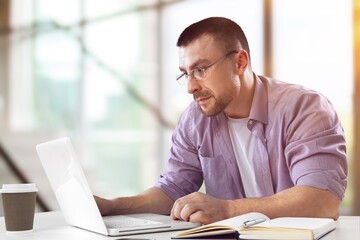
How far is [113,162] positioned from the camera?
5.12 m

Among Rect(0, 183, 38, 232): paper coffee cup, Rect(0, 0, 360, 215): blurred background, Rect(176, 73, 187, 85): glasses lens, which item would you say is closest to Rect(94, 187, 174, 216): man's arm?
Rect(0, 183, 38, 232): paper coffee cup

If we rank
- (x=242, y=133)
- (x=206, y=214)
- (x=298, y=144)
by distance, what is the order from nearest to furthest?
1. (x=206, y=214)
2. (x=298, y=144)
3. (x=242, y=133)

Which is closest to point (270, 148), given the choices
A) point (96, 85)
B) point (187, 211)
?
point (187, 211)

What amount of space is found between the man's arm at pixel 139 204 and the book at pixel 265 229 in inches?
17.5

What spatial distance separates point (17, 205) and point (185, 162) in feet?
2.62

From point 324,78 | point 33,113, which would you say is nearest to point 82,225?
point 324,78

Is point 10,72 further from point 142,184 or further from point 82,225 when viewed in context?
point 82,225

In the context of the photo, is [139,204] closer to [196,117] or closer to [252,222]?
[196,117]

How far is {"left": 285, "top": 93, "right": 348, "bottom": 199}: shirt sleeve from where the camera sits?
63.0 inches

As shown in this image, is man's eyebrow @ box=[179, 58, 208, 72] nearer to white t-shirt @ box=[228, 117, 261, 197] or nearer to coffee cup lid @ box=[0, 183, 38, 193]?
white t-shirt @ box=[228, 117, 261, 197]

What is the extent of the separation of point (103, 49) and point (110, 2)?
46cm

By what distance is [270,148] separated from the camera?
1846 mm

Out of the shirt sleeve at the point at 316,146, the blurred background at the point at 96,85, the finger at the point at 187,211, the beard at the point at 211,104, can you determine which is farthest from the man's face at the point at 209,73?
the blurred background at the point at 96,85

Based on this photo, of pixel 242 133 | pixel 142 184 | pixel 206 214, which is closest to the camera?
pixel 206 214
